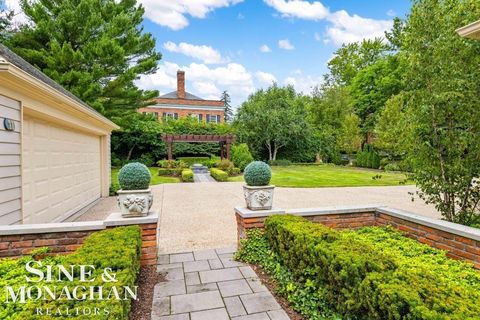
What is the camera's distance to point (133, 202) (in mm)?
3840

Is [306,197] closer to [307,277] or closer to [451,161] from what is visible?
[451,161]

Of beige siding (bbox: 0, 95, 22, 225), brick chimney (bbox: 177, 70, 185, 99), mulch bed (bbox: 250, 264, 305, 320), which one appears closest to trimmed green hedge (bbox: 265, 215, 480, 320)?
mulch bed (bbox: 250, 264, 305, 320)

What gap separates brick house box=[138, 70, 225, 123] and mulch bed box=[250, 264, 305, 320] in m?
29.0

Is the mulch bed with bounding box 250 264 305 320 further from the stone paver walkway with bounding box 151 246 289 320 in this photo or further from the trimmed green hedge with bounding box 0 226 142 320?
the trimmed green hedge with bounding box 0 226 142 320

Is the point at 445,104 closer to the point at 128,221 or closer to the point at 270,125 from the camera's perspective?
the point at 128,221

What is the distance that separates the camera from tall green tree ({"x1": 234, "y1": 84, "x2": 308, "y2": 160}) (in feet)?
77.5

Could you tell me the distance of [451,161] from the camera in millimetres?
4223

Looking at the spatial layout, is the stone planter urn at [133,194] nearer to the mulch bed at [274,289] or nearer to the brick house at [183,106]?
the mulch bed at [274,289]

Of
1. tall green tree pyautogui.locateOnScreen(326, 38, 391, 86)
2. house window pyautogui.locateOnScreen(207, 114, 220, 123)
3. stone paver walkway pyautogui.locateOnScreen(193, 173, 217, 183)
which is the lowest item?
stone paver walkway pyautogui.locateOnScreen(193, 173, 217, 183)

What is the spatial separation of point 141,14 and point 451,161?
16417 mm

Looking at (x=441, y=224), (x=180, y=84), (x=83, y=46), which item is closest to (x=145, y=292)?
(x=441, y=224)

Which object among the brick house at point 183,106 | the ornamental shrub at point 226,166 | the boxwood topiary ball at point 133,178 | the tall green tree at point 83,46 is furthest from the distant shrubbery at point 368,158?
the boxwood topiary ball at point 133,178

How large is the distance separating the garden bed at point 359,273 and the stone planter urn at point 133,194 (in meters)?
1.49

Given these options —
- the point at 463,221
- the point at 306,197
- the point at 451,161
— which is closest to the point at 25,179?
the point at 451,161
